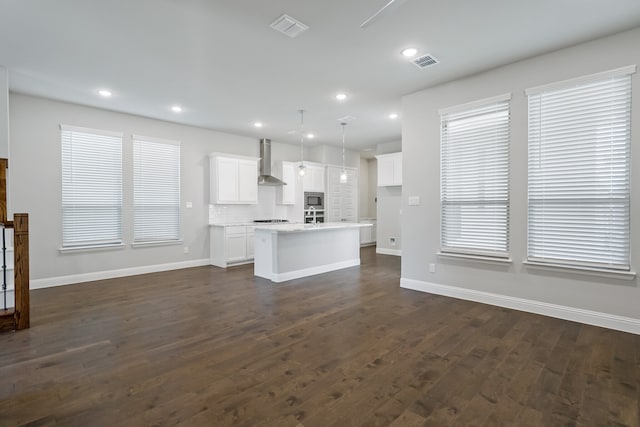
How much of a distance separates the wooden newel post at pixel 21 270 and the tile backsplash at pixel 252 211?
3.63 meters

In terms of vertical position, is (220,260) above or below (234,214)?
below

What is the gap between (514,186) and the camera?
3.75 meters

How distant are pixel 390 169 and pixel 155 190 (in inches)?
213

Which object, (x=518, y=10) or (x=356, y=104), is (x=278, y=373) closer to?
(x=518, y=10)

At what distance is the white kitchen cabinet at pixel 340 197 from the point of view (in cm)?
895

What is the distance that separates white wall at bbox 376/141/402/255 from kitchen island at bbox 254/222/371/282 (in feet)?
7.50

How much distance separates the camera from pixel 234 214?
733cm

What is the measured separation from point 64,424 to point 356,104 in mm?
5007

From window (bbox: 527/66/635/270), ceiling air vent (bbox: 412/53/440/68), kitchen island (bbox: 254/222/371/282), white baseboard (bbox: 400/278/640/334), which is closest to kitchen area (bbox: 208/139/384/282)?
kitchen island (bbox: 254/222/371/282)

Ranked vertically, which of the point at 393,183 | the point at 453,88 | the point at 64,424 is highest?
the point at 453,88

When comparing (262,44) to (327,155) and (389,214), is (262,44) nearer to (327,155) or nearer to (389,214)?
(327,155)

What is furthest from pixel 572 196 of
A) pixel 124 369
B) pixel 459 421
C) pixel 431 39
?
pixel 124 369

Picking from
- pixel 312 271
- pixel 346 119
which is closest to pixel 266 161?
pixel 346 119

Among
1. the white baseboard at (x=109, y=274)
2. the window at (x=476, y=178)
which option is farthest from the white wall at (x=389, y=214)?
the white baseboard at (x=109, y=274)
